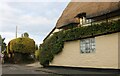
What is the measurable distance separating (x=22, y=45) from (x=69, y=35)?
16280 mm

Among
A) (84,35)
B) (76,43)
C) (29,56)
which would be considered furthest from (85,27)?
(29,56)

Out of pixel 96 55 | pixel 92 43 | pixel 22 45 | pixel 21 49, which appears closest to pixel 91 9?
pixel 92 43

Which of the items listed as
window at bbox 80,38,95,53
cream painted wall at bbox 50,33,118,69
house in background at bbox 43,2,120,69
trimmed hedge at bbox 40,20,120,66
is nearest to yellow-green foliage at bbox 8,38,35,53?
trimmed hedge at bbox 40,20,120,66

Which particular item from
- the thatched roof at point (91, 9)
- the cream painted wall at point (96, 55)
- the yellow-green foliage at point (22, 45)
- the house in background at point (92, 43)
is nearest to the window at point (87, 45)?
the house in background at point (92, 43)

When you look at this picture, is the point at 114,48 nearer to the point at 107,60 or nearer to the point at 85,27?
the point at 107,60

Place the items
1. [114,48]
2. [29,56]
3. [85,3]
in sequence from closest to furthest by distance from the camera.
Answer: [114,48]
[85,3]
[29,56]

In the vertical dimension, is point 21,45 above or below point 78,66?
above

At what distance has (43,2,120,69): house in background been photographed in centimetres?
1986

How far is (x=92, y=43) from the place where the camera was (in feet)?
73.4

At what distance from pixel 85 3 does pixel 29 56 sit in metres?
19.1

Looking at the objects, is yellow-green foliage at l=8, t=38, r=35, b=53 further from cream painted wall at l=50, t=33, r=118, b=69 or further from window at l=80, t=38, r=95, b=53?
window at l=80, t=38, r=95, b=53

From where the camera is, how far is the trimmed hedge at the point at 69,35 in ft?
66.3

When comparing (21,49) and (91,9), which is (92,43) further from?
(21,49)

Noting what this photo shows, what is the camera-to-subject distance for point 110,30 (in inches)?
784
